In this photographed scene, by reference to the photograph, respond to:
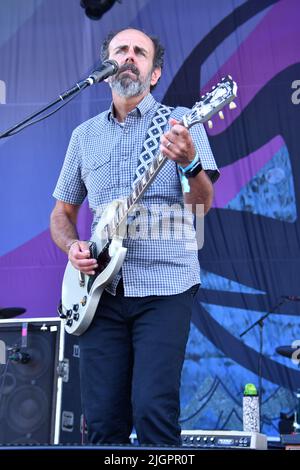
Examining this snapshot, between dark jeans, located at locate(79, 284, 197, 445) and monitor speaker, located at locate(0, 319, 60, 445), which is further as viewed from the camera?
monitor speaker, located at locate(0, 319, 60, 445)

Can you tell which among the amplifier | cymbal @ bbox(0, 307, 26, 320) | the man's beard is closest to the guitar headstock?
the man's beard

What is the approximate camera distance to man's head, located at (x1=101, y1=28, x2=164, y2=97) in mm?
2885

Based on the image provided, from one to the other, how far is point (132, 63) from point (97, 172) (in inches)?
16.8

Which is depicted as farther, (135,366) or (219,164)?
(219,164)

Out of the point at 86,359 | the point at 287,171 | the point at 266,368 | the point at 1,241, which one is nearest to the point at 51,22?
the point at 1,241

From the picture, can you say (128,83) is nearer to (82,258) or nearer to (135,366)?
(82,258)

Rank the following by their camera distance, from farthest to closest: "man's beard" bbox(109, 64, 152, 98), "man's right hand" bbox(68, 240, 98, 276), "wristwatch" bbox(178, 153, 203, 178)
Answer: "man's beard" bbox(109, 64, 152, 98)
"man's right hand" bbox(68, 240, 98, 276)
"wristwatch" bbox(178, 153, 203, 178)

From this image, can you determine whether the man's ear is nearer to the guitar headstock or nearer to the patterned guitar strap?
the patterned guitar strap

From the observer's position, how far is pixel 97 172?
291 cm

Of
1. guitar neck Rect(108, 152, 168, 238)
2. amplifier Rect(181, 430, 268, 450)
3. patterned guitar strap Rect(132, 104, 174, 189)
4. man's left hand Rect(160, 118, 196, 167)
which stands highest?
patterned guitar strap Rect(132, 104, 174, 189)

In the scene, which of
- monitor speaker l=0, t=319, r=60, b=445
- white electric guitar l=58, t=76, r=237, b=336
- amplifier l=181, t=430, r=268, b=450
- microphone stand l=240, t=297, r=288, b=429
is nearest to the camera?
white electric guitar l=58, t=76, r=237, b=336

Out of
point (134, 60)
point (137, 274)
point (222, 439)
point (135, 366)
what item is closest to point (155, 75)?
point (134, 60)

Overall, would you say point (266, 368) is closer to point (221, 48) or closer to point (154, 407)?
point (221, 48)

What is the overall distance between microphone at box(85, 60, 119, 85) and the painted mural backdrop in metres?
2.55
